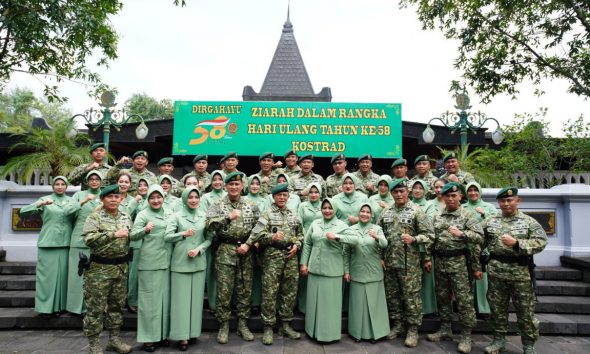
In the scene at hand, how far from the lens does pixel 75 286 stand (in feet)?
17.6

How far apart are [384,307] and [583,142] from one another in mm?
9947

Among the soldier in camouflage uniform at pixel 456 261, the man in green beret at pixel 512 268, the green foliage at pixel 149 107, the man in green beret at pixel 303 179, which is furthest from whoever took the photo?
the green foliage at pixel 149 107

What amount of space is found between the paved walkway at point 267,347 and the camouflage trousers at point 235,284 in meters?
0.38

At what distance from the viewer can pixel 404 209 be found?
5.09 metres

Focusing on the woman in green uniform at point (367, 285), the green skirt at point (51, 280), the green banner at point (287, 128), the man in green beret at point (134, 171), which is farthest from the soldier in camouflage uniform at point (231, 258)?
the green banner at point (287, 128)

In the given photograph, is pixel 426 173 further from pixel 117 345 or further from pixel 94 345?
pixel 94 345

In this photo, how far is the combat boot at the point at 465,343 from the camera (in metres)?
4.64

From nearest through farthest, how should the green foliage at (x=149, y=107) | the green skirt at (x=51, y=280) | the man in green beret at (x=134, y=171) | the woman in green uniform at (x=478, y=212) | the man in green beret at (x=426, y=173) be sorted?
the green skirt at (x=51, y=280)
the woman in green uniform at (x=478, y=212)
the man in green beret at (x=134, y=171)
the man in green beret at (x=426, y=173)
the green foliage at (x=149, y=107)

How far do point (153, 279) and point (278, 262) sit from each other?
153cm

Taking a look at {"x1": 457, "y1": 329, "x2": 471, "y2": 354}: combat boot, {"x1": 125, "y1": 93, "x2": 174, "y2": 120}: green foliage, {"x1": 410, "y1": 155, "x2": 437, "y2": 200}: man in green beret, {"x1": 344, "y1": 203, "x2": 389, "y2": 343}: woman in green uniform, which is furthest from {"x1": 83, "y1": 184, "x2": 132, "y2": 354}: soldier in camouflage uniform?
{"x1": 125, "y1": 93, "x2": 174, "y2": 120}: green foliage

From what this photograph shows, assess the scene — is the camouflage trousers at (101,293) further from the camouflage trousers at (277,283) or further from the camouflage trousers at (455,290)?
the camouflage trousers at (455,290)

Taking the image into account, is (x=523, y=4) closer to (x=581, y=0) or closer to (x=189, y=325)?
(x=581, y=0)

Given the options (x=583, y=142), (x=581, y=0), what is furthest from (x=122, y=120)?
(x=583, y=142)

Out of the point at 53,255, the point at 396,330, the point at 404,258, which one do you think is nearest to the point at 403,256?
the point at 404,258
